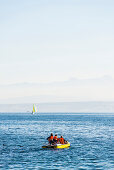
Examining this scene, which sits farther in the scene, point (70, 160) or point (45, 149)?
point (45, 149)

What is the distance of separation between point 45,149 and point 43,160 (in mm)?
11748

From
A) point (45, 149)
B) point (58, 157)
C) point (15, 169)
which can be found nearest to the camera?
point (15, 169)

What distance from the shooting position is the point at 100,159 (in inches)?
1807

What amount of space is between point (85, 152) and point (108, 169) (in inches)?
558

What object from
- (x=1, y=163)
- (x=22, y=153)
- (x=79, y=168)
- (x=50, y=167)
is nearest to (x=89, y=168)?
(x=79, y=168)

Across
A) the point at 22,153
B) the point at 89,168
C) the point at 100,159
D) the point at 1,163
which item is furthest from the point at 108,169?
the point at 22,153

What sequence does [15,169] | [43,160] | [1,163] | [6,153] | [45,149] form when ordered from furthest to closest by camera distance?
1. [45,149]
2. [6,153]
3. [43,160]
4. [1,163]
5. [15,169]

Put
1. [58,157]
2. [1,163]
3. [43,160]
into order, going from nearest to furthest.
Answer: [1,163]
[43,160]
[58,157]

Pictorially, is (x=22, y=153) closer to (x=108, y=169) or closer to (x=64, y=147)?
(x=64, y=147)

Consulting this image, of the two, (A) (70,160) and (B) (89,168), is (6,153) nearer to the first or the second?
(A) (70,160)

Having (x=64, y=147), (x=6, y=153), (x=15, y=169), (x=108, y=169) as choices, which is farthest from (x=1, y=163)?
(x=64, y=147)

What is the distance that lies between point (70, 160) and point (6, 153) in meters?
11.6

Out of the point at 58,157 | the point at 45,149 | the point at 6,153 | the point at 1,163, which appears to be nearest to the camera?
the point at 1,163

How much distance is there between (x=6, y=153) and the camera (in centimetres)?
5116
